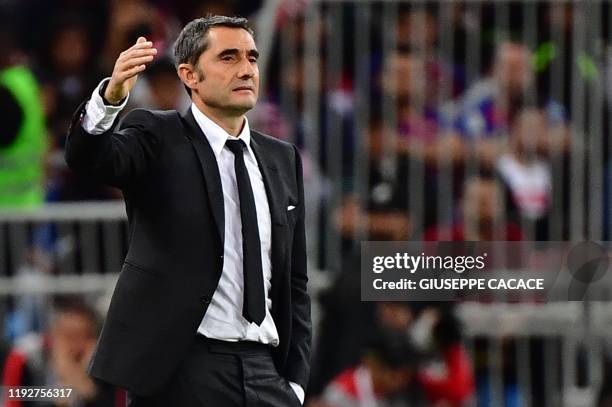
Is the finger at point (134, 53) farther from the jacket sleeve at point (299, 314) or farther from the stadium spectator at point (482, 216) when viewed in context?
the stadium spectator at point (482, 216)

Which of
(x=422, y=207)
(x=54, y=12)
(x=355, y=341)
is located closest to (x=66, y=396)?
(x=355, y=341)

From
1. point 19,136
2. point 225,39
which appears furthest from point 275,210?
point 19,136

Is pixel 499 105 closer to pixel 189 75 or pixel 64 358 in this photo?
pixel 64 358

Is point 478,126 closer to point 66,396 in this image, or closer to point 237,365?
point 66,396

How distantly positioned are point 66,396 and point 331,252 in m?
1.89

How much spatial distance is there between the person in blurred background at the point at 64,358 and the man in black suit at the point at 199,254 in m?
2.98

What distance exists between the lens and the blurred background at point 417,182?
29.6ft

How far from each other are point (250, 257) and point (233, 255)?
2.9 inches

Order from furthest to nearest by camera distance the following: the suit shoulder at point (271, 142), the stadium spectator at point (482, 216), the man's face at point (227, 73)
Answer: the stadium spectator at point (482, 216) → the suit shoulder at point (271, 142) → the man's face at point (227, 73)

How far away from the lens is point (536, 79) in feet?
30.0

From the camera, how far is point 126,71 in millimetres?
5266

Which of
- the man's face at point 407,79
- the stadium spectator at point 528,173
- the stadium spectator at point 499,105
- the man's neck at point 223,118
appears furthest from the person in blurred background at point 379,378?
the man's neck at point 223,118

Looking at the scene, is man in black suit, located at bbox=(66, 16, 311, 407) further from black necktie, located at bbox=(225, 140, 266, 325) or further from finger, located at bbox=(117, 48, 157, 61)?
finger, located at bbox=(117, 48, 157, 61)

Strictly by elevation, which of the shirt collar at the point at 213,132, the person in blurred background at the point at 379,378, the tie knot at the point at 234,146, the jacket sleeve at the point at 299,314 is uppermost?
the shirt collar at the point at 213,132
